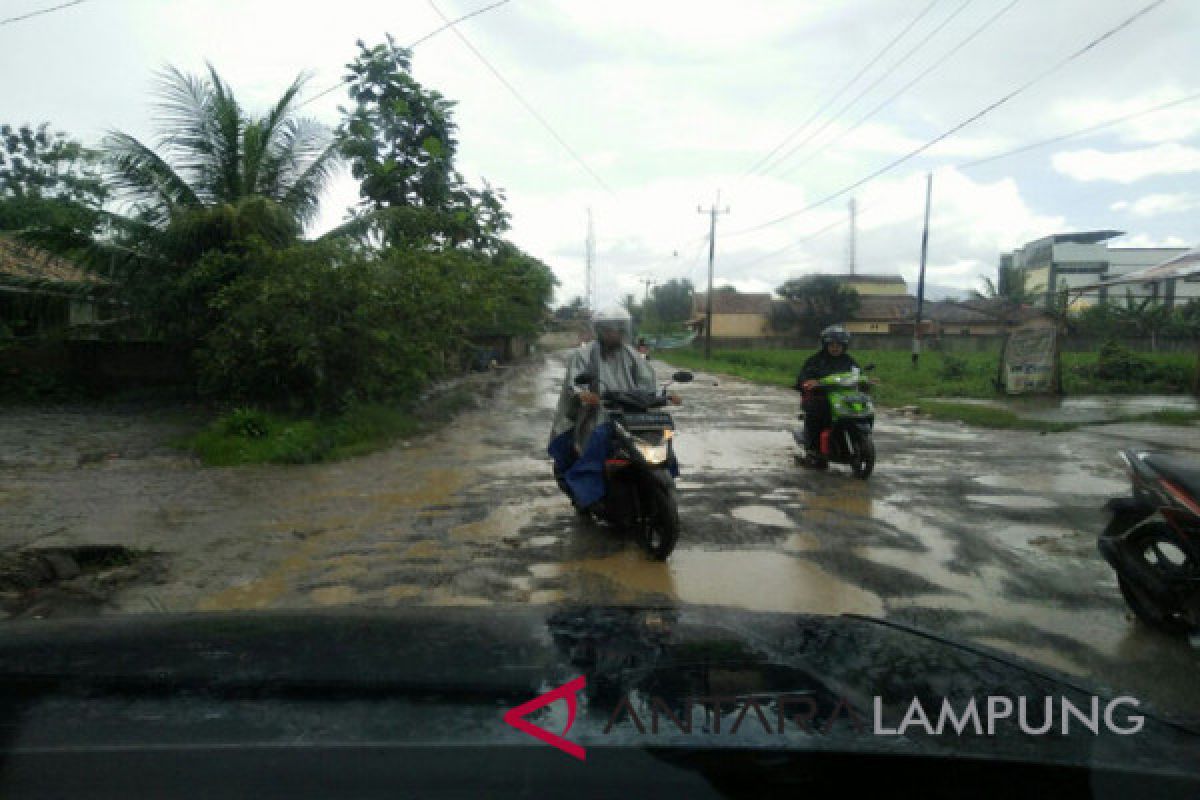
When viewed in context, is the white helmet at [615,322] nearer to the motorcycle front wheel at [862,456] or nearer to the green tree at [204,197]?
the motorcycle front wheel at [862,456]

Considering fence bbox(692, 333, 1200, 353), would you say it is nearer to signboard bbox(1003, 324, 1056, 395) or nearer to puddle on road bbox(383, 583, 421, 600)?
signboard bbox(1003, 324, 1056, 395)

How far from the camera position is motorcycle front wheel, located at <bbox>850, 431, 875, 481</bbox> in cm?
865

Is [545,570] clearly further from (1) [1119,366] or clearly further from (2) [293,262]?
(1) [1119,366]

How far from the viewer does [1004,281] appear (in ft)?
185

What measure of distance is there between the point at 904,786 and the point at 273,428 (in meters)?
10.6

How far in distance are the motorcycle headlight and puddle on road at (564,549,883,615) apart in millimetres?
655

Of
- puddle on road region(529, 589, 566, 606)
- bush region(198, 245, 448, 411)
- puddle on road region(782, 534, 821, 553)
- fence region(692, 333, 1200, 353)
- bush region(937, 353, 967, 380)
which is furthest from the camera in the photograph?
fence region(692, 333, 1200, 353)

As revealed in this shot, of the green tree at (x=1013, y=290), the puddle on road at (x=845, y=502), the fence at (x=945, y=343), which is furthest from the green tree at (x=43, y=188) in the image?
the green tree at (x=1013, y=290)

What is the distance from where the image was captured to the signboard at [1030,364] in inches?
680

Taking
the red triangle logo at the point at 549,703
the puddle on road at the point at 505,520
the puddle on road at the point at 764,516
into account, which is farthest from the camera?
the puddle on road at the point at 764,516

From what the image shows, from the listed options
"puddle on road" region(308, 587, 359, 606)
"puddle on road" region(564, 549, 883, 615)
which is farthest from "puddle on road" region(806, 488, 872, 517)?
"puddle on road" region(308, 587, 359, 606)

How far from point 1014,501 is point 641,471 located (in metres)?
3.76

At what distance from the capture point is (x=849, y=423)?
882 cm

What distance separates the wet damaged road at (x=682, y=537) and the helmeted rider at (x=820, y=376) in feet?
1.28
